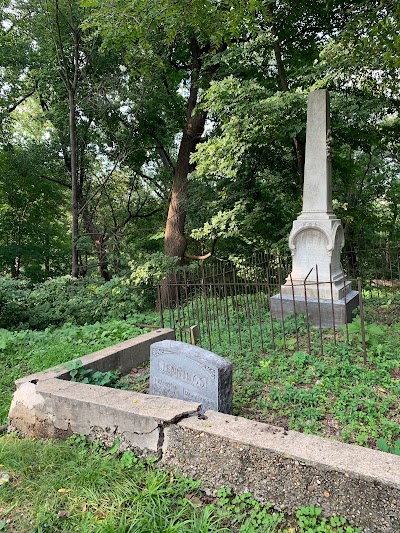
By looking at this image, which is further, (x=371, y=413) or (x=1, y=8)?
(x=1, y=8)

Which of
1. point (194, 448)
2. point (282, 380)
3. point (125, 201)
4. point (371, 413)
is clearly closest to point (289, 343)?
point (282, 380)

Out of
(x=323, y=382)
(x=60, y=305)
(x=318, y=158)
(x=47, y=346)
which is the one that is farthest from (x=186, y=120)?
(x=323, y=382)

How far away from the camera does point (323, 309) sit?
222 inches

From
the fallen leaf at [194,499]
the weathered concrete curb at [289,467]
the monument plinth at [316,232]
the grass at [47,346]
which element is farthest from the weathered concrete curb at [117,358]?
Result: the monument plinth at [316,232]

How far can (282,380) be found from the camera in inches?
146

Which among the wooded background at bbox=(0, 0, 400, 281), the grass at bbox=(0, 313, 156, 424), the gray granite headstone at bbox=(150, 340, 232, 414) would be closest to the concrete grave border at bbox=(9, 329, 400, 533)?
the gray granite headstone at bbox=(150, 340, 232, 414)

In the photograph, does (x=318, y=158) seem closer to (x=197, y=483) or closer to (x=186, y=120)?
(x=197, y=483)

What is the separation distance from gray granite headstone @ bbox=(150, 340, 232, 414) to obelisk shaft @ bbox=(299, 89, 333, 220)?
3.89 meters

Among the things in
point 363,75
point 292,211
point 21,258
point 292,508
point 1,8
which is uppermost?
point 1,8

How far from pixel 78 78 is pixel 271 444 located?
38.8ft

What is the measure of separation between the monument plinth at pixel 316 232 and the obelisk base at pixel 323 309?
16mm

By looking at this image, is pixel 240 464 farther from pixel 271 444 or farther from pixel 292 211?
pixel 292 211

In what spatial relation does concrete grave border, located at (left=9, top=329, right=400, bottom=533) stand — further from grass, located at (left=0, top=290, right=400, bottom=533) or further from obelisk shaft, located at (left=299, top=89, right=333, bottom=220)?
obelisk shaft, located at (left=299, top=89, right=333, bottom=220)

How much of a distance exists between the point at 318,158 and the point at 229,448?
5157 millimetres
